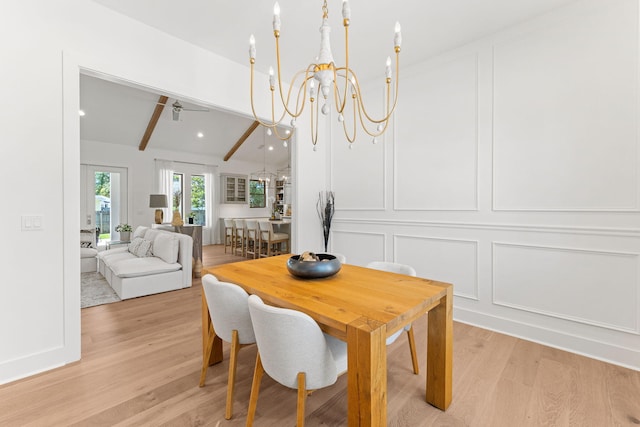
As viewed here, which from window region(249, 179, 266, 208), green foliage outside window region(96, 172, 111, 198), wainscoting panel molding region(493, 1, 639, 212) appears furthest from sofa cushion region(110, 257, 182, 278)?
window region(249, 179, 266, 208)

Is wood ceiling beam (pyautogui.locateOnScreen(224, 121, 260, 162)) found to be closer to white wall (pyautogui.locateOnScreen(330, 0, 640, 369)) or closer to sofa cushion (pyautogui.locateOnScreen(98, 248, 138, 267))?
sofa cushion (pyautogui.locateOnScreen(98, 248, 138, 267))

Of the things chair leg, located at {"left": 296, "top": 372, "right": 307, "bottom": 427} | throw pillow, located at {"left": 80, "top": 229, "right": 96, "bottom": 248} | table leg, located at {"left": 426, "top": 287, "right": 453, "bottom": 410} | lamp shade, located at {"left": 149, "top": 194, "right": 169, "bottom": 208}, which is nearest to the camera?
chair leg, located at {"left": 296, "top": 372, "right": 307, "bottom": 427}

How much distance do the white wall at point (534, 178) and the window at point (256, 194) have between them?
686cm

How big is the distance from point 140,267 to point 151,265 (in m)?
0.14

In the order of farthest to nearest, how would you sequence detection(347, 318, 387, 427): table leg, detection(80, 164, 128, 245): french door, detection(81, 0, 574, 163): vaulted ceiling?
detection(80, 164, 128, 245): french door → detection(81, 0, 574, 163): vaulted ceiling → detection(347, 318, 387, 427): table leg

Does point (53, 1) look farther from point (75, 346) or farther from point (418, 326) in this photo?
point (418, 326)

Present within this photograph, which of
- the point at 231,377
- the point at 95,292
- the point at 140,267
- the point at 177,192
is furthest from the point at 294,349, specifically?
the point at 177,192

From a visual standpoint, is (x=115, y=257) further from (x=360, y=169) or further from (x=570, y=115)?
(x=570, y=115)

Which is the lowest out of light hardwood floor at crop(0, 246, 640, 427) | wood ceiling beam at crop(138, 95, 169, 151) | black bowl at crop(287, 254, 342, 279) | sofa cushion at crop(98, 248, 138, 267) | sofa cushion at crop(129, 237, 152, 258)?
light hardwood floor at crop(0, 246, 640, 427)

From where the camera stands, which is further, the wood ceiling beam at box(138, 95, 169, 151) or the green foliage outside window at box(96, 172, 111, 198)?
the green foliage outside window at box(96, 172, 111, 198)

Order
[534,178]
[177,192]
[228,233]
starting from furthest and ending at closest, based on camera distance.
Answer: [228,233] < [177,192] < [534,178]

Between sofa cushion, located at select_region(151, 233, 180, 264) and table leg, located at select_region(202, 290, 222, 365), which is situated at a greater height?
sofa cushion, located at select_region(151, 233, 180, 264)

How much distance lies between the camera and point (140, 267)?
12.5 feet

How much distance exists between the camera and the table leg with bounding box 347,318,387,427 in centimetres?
107
